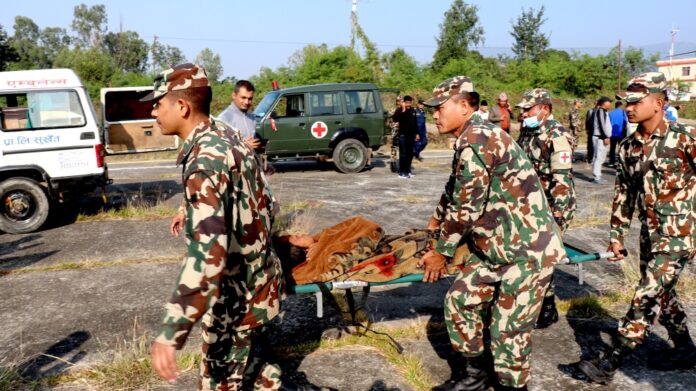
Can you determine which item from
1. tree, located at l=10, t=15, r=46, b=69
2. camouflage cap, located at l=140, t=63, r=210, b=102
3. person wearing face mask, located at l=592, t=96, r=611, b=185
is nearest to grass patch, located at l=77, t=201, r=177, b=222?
camouflage cap, located at l=140, t=63, r=210, b=102

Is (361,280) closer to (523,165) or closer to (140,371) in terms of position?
(523,165)

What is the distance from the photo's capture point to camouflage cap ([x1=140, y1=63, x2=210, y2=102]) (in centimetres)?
217

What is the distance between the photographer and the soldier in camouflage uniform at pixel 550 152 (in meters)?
4.60

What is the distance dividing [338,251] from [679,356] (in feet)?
7.56

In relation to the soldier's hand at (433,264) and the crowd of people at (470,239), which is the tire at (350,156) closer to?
the crowd of people at (470,239)

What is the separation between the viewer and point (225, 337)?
91.8 inches

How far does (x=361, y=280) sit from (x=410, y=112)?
28.2ft

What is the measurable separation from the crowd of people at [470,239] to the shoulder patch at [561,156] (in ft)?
3.07

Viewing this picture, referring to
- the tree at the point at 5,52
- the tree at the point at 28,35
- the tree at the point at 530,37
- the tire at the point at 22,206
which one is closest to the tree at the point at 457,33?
the tree at the point at 530,37

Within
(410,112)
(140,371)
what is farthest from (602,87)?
(140,371)

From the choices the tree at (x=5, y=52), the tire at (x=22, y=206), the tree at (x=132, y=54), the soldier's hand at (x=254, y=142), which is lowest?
the tire at (x=22, y=206)

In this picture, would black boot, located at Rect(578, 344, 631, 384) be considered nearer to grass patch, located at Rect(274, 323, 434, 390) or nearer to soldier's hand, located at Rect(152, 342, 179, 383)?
grass patch, located at Rect(274, 323, 434, 390)

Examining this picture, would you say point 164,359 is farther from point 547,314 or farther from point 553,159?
point 553,159

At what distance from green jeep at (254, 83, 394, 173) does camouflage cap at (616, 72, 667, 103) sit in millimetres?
9541
